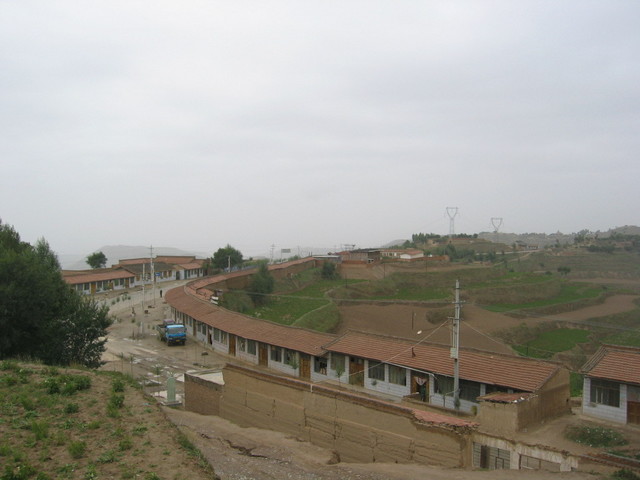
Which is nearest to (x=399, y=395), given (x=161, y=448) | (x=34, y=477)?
(x=161, y=448)

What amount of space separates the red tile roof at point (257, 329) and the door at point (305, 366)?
0.52 metres

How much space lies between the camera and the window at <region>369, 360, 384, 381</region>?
65.0 ft

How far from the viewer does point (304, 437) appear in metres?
14.8

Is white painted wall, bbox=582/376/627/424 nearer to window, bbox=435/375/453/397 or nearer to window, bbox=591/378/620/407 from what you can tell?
window, bbox=591/378/620/407

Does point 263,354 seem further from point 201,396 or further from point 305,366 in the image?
point 201,396

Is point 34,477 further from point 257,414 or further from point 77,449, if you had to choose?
point 257,414

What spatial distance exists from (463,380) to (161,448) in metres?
11.3

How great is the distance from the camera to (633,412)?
15.5 m

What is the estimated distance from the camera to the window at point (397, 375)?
747 inches

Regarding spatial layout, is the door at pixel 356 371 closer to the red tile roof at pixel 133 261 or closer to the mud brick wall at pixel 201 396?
the mud brick wall at pixel 201 396

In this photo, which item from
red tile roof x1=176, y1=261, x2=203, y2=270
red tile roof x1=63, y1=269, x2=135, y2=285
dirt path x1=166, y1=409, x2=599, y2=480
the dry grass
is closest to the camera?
the dry grass

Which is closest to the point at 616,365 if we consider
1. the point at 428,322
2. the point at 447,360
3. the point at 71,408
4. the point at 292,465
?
the point at 447,360

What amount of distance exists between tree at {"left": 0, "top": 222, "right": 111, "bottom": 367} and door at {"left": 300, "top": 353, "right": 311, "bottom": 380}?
895 cm

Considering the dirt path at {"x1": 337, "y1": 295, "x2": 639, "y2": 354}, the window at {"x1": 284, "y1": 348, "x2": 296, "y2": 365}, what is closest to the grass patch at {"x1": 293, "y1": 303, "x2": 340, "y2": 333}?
the dirt path at {"x1": 337, "y1": 295, "x2": 639, "y2": 354}
